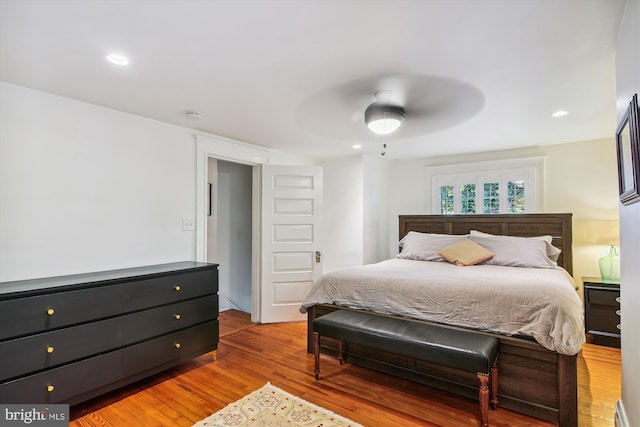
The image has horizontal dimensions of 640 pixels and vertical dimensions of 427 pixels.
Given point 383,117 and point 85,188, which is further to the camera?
point 85,188

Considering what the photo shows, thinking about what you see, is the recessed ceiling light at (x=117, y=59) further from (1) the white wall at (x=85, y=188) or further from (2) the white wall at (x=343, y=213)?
(2) the white wall at (x=343, y=213)

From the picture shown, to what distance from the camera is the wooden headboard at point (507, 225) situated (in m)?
3.85

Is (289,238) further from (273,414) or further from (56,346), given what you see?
(56,346)

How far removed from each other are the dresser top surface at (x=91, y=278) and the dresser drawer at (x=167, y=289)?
6 centimetres

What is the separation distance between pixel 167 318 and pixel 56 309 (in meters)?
0.77

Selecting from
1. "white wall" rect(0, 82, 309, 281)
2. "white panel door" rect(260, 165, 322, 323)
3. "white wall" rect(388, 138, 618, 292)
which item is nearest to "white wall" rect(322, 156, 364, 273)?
"white panel door" rect(260, 165, 322, 323)

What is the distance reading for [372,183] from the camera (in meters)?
4.89

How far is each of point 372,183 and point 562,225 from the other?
2450 millimetres

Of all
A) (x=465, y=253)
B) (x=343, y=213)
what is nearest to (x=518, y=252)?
(x=465, y=253)

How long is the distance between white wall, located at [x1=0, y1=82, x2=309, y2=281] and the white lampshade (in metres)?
1.99

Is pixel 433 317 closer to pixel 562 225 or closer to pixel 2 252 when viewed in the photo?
pixel 562 225

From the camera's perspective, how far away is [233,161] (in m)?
3.88

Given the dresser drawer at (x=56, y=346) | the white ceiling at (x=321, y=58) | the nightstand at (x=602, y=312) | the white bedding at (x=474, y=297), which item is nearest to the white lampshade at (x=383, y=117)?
the white ceiling at (x=321, y=58)

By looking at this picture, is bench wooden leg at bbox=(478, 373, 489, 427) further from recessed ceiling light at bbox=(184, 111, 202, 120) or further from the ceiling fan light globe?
recessed ceiling light at bbox=(184, 111, 202, 120)
